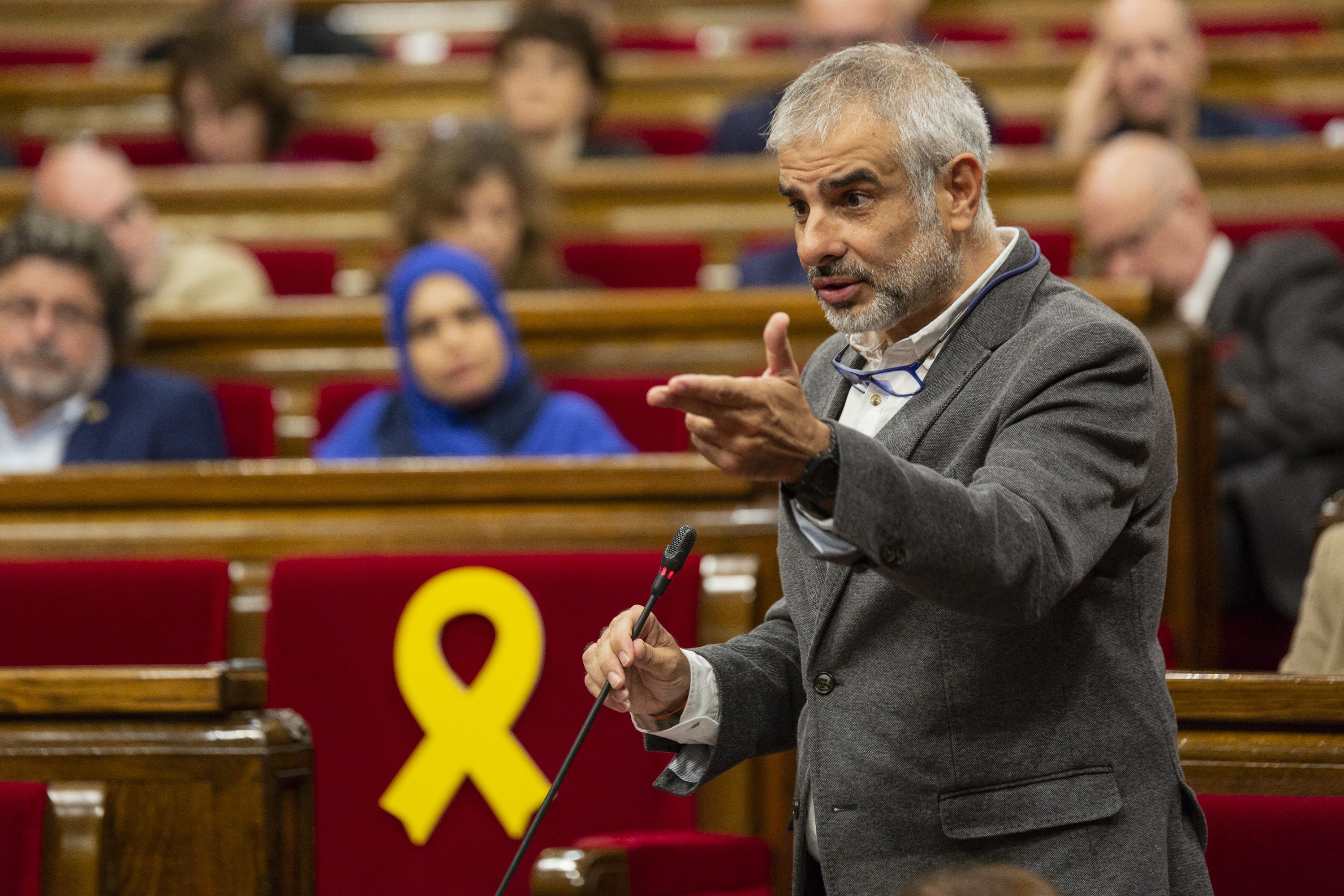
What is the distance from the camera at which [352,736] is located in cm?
97

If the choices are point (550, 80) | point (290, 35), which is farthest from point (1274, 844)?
point (290, 35)

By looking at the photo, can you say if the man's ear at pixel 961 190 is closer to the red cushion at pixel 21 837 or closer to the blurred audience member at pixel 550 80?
the red cushion at pixel 21 837

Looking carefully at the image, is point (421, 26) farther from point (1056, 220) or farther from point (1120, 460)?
point (1120, 460)


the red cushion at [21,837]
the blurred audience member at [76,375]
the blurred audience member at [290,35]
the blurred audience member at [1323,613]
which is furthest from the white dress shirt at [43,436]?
the blurred audience member at [290,35]

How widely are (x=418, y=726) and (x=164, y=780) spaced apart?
22 cm

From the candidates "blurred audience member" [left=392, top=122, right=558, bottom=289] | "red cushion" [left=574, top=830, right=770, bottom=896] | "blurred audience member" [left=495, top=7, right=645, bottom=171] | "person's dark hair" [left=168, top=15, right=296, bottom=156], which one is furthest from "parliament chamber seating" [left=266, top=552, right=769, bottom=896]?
"person's dark hair" [left=168, top=15, right=296, bottom=156]

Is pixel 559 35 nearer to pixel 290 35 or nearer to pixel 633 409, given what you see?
pixel 633 409

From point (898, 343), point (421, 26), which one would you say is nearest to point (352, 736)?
point (898, 343)

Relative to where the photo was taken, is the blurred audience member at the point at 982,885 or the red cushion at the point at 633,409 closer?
the blurred audience member at the point at 982,885

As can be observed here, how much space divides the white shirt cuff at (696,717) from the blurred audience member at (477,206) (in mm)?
1128

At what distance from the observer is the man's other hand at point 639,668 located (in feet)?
2.14

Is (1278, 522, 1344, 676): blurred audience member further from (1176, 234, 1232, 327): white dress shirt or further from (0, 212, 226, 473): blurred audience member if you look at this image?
(0, 212, 226, 473): blurred audience member

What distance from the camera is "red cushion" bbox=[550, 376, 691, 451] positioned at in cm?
149

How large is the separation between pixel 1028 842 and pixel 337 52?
2.71 meters
